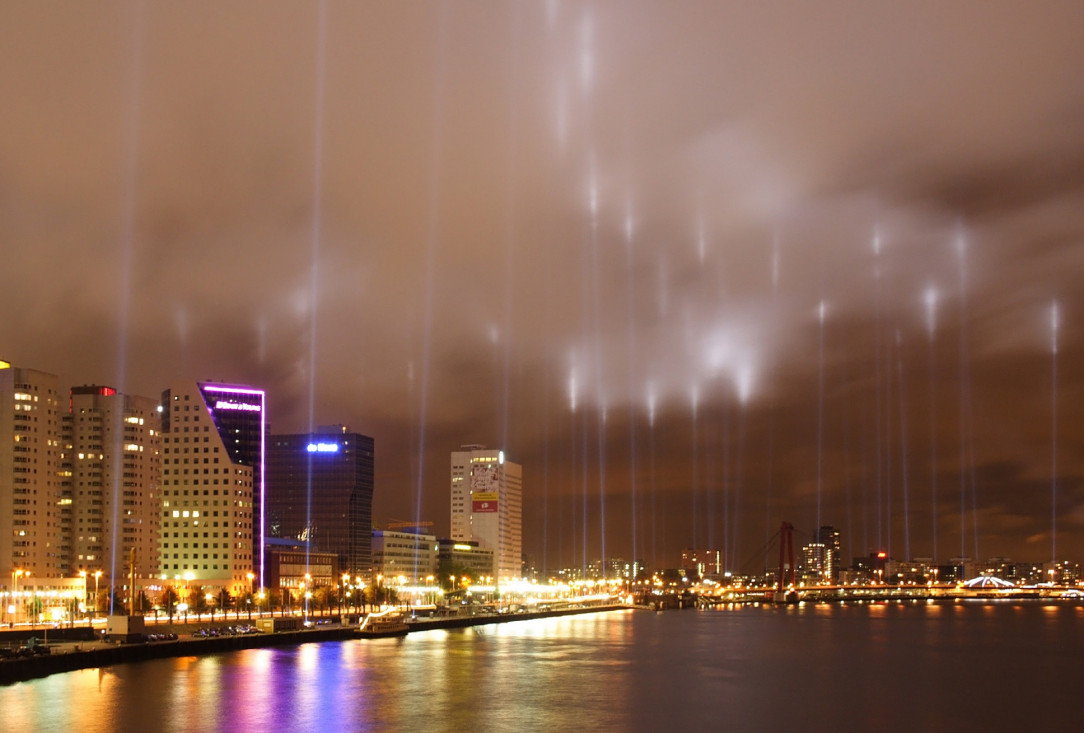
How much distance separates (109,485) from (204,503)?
12758 mm

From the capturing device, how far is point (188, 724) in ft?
114

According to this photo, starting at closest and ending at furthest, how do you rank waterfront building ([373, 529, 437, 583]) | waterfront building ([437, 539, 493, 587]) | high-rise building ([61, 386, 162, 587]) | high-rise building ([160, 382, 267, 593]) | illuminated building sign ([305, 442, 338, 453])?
high-rise building ([61, 386, 162, 587])
high-rise building ([160, 382, 267, 593])
waterfront building ([437, 539, 493, 587])
waterfront building ([373, 529, 437, 583])
illuminated building sign ([305, 442, 338, 453])

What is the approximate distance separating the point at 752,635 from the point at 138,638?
44.7m

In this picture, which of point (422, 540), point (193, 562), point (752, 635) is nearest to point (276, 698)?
point (752, 635)

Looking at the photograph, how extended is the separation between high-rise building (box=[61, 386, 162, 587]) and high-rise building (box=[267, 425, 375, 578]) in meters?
58.8

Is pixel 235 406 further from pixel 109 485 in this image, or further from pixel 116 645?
pixel 116 645

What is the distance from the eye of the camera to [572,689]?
44.5 m

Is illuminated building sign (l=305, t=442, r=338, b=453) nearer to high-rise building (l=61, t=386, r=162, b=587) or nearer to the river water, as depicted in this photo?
high-rise building (l=61, t=386, r=162, b=587)

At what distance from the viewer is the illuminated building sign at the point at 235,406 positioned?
397ft

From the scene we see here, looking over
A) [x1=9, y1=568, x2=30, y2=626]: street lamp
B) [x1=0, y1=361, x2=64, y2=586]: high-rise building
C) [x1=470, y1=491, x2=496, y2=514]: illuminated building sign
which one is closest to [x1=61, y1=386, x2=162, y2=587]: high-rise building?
[x1=0, y1=361, x2=64, y2=586]: high-rise building

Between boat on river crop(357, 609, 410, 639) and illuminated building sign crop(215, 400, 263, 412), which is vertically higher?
illuminated building sign crop(215, 400, 263, 412)

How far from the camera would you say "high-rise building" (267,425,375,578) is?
542ft

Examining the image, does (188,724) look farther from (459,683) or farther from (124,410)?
(124,410)

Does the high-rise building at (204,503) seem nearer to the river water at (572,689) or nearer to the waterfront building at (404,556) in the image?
the waterfront building at (404,556)
